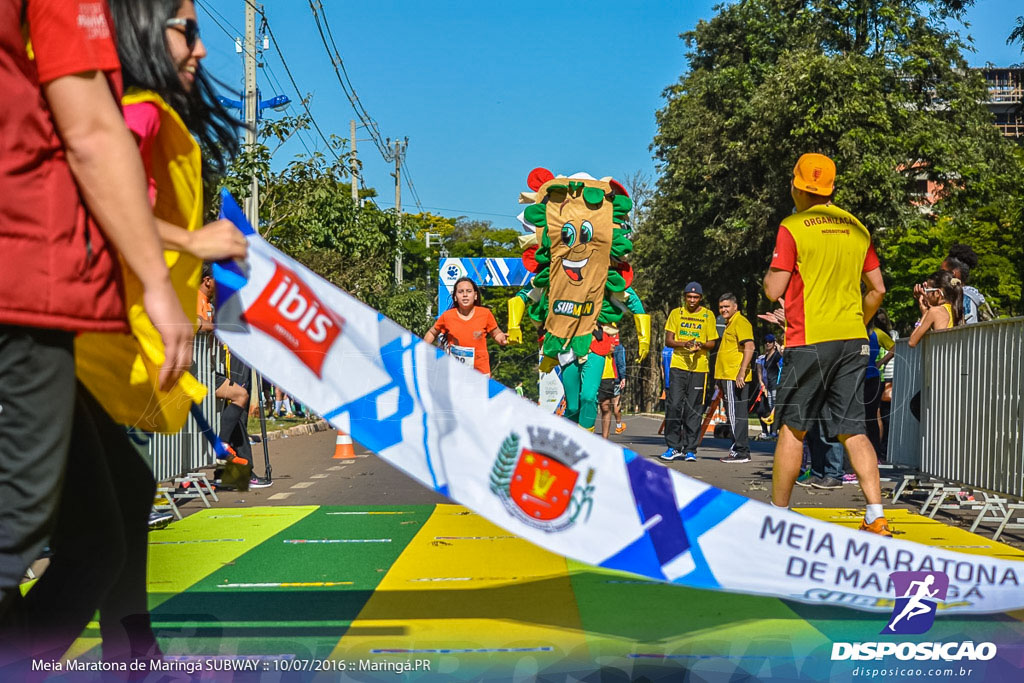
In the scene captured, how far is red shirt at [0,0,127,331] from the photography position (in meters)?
2.26

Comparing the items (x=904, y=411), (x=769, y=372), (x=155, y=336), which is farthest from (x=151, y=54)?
(x=769, y=372)

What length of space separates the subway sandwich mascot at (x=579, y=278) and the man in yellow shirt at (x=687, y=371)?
152 inches

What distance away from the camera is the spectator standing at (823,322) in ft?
19.3

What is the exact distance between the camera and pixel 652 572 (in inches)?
111

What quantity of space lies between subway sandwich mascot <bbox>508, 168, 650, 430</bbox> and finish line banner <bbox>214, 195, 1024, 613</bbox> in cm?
581

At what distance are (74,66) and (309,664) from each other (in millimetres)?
1698

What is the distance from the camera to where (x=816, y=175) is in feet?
19.2

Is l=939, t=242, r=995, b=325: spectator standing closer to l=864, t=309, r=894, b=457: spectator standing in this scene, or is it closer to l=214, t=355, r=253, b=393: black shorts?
l=864, t=309, r=894, b=457: spectator standing

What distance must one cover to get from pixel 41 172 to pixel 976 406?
7.38 meters

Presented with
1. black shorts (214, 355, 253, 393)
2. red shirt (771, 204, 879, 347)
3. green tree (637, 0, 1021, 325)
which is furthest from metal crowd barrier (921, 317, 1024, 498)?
green tree (637, 0, 1021, 325)

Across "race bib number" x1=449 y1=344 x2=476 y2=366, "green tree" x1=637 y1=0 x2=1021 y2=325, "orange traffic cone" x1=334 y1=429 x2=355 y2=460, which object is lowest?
"orange traffic cone" x1=334 y1=429 x2=355 y2=460

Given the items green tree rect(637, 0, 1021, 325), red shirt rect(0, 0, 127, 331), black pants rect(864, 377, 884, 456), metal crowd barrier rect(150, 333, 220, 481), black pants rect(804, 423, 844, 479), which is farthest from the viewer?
green tree rect(637, 0, 1021, 325)

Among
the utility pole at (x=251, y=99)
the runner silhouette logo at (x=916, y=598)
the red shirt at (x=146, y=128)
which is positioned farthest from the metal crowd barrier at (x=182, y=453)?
the runner silhouette logo at (x=916, y=598)

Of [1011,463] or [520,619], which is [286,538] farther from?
[1011,463]
